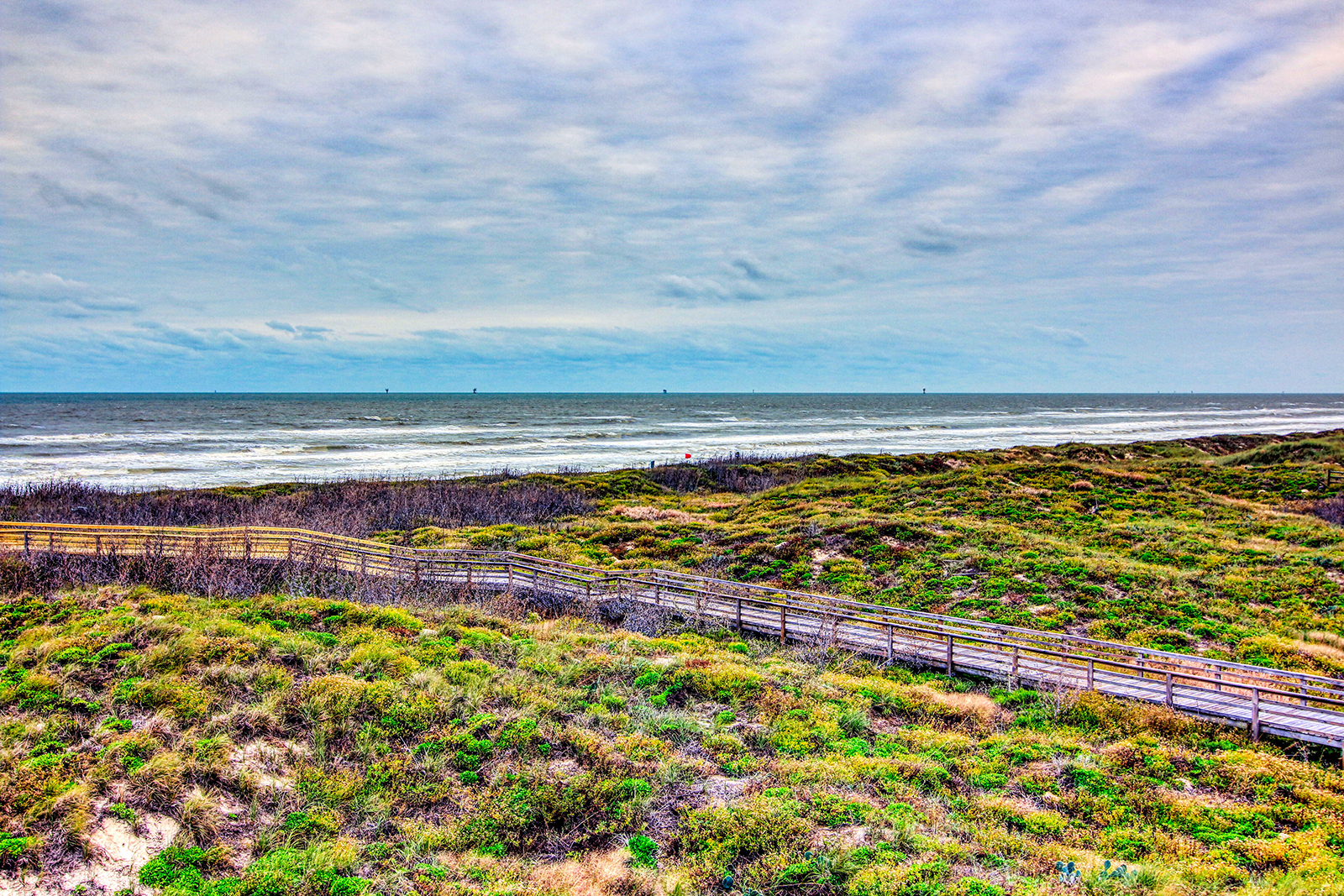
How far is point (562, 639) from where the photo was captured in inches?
707

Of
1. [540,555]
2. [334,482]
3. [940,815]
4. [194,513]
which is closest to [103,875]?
[940,815]

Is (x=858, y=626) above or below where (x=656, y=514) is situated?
below

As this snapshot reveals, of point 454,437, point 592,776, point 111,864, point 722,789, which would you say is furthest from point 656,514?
point 454,437

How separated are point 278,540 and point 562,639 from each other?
38.4 ft

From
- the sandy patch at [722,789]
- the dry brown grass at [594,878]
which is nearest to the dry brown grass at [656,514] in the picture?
the sandy patch at [722,789]

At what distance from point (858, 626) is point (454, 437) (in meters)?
75.5

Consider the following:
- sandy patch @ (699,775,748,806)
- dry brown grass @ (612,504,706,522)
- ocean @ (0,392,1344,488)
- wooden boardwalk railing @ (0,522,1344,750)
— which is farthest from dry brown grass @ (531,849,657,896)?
ocean @ (0,392,1344,488)

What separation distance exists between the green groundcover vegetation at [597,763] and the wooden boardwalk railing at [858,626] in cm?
64

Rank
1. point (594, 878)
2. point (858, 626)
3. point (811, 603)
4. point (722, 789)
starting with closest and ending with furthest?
point (594, 878)
point (722, 789)
point (858, 626)
point (811, 603)

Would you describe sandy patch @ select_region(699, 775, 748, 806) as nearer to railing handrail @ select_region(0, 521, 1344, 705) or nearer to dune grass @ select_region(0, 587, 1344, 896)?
dune grass @ select_region(0, 587, 1344, 896)

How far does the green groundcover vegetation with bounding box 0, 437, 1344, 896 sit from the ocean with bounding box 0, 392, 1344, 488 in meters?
42.9

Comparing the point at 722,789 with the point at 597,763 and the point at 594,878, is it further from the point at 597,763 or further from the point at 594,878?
the point at 594,878

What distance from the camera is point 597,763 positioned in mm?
11617

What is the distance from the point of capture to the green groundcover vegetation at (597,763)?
9016mm
